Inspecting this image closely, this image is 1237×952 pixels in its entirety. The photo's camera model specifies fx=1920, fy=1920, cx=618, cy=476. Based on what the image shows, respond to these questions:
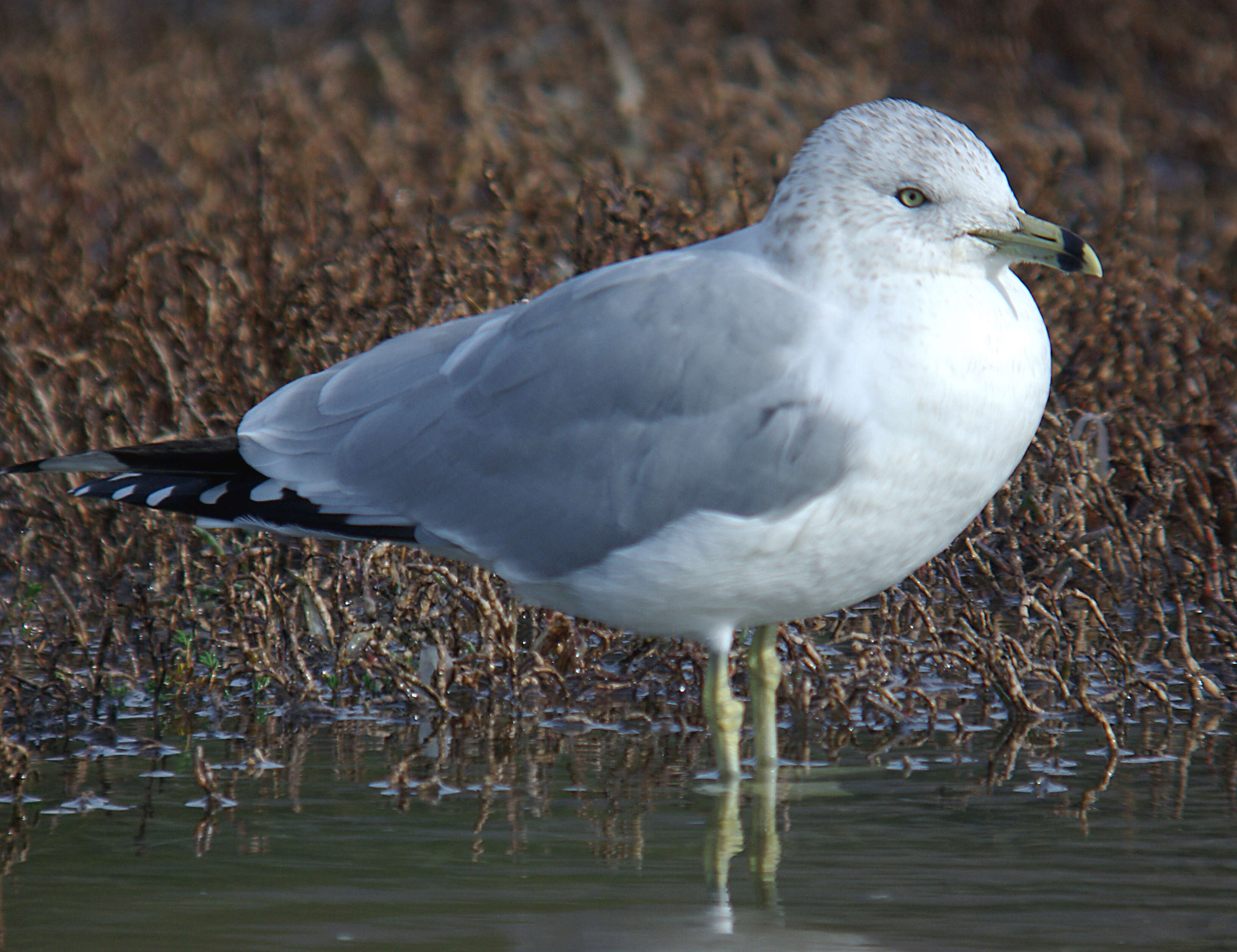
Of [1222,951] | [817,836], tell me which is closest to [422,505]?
[817,836]

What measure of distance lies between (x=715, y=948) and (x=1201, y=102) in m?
6.86

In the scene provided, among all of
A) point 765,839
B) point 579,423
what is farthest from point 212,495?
point 765,839

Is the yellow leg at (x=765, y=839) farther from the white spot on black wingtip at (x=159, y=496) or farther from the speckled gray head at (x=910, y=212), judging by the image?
the white spot on black wingtip at (x=159, y=496)

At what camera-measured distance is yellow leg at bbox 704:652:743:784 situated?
3.89 metres

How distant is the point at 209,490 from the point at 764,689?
1284 mm

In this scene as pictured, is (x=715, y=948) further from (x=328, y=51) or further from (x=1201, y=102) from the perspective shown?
(x=328, y=51)

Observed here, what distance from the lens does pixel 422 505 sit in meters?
4.09

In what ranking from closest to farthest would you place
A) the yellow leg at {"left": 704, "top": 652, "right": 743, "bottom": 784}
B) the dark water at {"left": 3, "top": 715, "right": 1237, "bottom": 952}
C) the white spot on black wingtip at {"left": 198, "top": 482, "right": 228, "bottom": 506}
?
the dark water at {"left": 3, "top": 715, "right": 1237, "bottom": 952}, the yellow leg at {"left": 704, "top": 652, "right": 743, "bottom": 784}, the white spot on black wingtip at {"left": 198, "top": 482, "right": 228, "bottom": 506}

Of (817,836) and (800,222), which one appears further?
(800,222)

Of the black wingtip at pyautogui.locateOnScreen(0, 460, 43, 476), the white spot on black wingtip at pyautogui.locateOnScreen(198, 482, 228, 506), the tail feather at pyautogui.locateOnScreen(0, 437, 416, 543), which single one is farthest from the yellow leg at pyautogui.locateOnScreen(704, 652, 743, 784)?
the black wingtip at pyautogui.locateOnScreen(0, 460, 43, 476)

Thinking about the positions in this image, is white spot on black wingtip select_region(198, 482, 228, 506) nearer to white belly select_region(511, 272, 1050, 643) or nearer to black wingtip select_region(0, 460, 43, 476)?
black wingtip select_region(0, 460, 43, 476)

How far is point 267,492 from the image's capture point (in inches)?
163

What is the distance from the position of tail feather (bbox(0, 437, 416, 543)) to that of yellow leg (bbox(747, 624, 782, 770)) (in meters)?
0.79

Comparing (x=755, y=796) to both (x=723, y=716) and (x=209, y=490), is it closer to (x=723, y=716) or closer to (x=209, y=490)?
(x=723, y=716)
